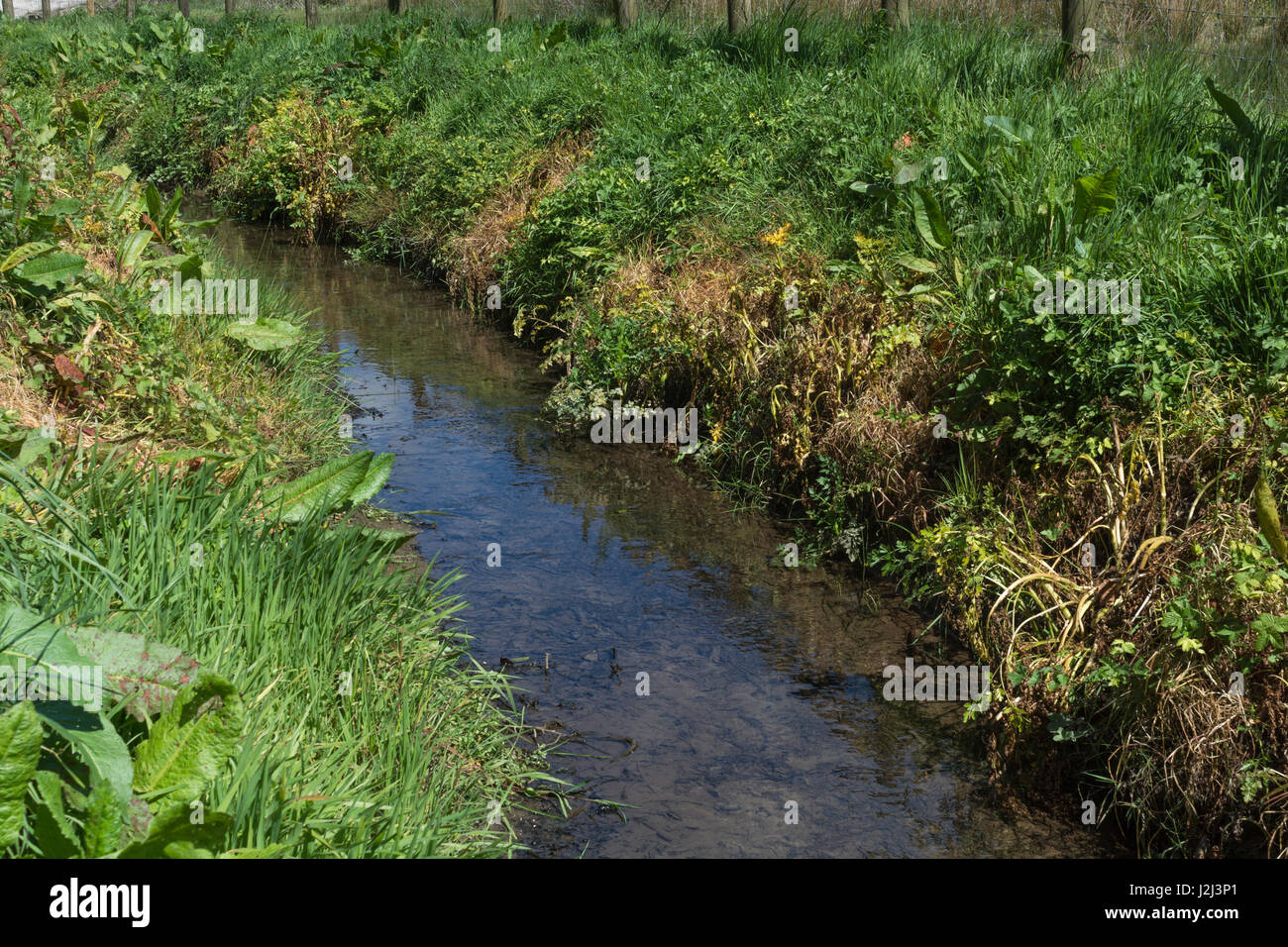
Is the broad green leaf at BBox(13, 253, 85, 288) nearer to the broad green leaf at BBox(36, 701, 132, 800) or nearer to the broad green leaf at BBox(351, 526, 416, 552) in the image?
the broad green leaf at BBox(351, 526, 416, 552)

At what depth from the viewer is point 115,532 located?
12.1 feet

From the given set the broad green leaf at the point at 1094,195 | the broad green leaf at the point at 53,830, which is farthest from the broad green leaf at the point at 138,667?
the broad green leaf at the point at 1094,195

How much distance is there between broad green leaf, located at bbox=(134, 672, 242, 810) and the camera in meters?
2.57

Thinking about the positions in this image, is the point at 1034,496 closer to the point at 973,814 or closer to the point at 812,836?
the point at 973,814

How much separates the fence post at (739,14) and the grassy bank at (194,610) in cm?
634

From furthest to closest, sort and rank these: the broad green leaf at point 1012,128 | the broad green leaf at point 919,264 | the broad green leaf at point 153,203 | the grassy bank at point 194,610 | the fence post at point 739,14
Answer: the fence post at point 739,14, the broad green leaf at point 153,203, the broad green leaf at point 1012,128, the broad green leaf at point 919,264, the grassy bank at point 194,610

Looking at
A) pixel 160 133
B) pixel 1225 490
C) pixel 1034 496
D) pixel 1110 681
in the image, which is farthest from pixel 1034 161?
pixel 160 133

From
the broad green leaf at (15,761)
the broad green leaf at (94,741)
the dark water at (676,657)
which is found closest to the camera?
the broad green leaf at (15,761)

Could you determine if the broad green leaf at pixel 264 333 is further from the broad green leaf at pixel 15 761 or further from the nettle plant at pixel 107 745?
the broad green leaf at pixel 15 761

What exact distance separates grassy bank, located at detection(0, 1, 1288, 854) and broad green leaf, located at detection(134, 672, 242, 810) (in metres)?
2.83

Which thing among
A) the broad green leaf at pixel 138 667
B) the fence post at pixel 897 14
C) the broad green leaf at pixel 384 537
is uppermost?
the fence post at pixel 897 14

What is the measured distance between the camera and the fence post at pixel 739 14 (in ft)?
37.4

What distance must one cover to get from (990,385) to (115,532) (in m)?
3.73

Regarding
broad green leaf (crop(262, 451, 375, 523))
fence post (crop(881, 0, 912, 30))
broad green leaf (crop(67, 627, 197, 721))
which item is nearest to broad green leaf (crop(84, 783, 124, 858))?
broad green leaf (crop(67, 627, 197, 721))
